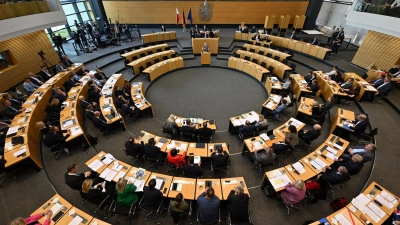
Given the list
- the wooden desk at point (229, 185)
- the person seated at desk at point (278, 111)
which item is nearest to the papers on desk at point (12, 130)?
the wooden desk at point (229, 185)

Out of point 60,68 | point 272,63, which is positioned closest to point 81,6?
point 60,68

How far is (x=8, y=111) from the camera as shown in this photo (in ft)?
26.5

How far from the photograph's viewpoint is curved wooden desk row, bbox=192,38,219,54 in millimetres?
15484


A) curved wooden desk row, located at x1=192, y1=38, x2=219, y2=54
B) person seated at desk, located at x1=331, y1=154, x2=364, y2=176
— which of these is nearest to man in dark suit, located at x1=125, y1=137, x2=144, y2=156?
person seated at desk, located at x1=331, y1=154, x2=364, y2=176

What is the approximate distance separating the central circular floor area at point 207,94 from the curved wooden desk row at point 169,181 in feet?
12.0

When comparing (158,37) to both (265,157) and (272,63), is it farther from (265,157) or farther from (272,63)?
(265,157)

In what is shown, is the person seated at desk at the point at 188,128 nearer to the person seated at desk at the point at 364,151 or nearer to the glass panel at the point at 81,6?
the person seated at desk at the point at 364,151

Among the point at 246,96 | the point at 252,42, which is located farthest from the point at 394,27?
the point at 252,42

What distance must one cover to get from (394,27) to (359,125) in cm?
639

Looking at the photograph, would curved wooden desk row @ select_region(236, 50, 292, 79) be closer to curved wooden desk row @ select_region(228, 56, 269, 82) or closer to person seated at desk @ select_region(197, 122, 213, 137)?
curved wooden desk row @ select_region(228, 56, 269, 82)

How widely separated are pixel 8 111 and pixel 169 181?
26.3 ft

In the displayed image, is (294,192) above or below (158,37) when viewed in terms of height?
below

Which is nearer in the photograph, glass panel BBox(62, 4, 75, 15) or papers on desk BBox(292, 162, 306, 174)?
papers on desk BBox(292, 162, 306, 174)

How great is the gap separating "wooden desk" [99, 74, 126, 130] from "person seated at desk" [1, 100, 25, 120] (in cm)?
328
